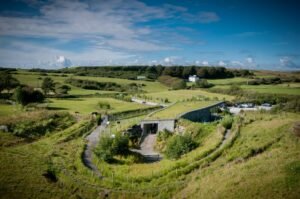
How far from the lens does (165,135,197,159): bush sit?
29812mm

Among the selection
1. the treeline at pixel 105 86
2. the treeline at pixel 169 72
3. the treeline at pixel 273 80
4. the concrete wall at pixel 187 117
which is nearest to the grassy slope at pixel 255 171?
the concrete wall at pixel 187 117

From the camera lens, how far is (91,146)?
1348 inches

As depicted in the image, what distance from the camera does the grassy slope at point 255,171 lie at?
1853 centimetres

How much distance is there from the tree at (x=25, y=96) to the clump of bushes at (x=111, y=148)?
35.2 m

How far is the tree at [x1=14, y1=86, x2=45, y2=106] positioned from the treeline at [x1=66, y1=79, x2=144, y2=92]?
46029 mm

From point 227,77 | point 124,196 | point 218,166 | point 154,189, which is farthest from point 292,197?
point 227,77

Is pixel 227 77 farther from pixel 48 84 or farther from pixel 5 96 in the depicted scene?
pixel 5 96

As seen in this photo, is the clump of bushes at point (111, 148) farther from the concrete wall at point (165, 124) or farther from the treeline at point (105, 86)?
the treeline at point (105, 86)

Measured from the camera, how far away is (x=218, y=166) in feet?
79.9

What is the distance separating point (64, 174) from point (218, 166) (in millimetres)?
15344

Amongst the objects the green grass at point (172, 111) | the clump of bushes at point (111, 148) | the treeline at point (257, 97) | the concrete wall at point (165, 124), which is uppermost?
the treeline at point (257, 97)

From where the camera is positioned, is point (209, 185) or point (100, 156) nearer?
point (209, 185)

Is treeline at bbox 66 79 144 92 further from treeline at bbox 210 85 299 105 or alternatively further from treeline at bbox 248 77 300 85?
treeline at bbox 248 77 300 85

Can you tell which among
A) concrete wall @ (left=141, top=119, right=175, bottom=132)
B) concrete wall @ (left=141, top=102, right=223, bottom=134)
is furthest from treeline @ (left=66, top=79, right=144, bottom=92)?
concrete wall @ (left=141, top=119, right=175, bottom=132)
